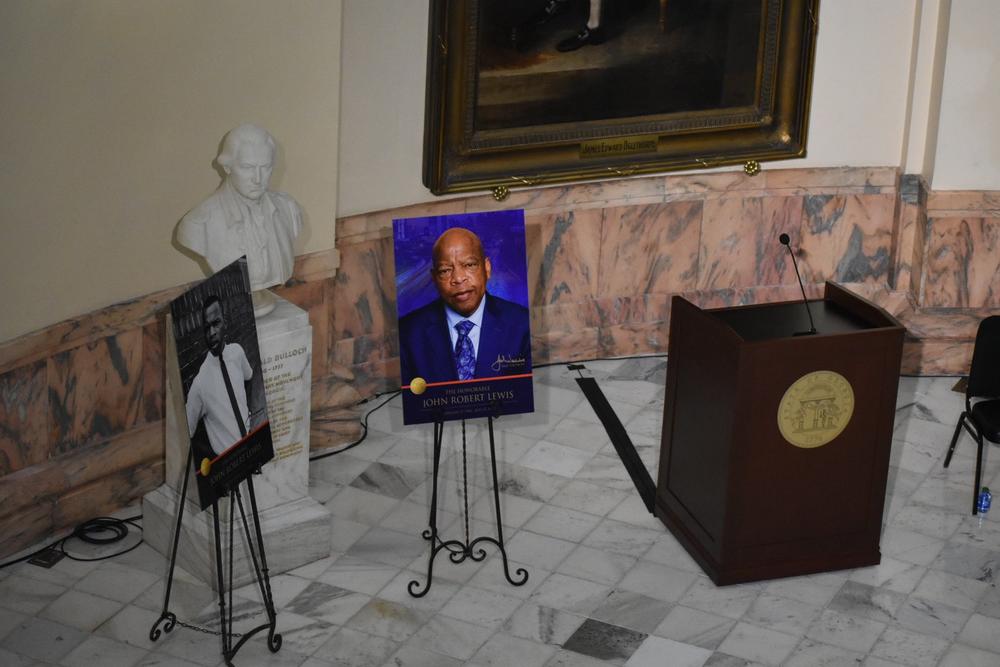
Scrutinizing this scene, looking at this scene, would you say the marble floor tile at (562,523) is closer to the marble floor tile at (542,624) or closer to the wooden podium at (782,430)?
the wooden podium at (782,430)

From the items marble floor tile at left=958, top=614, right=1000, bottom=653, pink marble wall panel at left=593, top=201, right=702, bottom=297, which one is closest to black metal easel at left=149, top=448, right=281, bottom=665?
marble floor tile at left=958, top=614, right=1000, bottom=653

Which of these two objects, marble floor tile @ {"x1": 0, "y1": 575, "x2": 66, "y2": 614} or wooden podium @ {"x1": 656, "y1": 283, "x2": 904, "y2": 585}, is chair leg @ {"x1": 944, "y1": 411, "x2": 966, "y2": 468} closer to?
wooden podium @ {"x1": 656, "y1": 283, "x2": 904, "y2": 585}

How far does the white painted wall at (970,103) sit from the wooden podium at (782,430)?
8.12 ft

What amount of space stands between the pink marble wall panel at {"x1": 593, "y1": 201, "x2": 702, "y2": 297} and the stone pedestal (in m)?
3.00

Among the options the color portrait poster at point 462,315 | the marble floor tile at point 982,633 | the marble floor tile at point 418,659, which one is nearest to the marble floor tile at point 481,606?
the marble floor tile at point 418,659

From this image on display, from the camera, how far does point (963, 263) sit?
31.2 feet

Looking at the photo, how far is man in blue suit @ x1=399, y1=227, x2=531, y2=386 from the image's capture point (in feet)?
21.5

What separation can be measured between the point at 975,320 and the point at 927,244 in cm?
62

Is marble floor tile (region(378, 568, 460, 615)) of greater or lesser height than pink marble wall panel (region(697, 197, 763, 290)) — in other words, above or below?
below

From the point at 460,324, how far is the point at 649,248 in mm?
3390

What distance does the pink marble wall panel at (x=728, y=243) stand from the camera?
975 cm

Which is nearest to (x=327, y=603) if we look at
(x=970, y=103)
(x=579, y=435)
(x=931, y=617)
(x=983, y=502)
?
(x=579, y=435)

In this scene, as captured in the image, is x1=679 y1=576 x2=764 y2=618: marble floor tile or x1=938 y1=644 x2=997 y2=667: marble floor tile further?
x1=679 y1=576 x2=764 y2=618: marble floor tile

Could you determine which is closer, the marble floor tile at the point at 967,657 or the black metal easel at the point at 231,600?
the black metal easel at the point at 231,600
